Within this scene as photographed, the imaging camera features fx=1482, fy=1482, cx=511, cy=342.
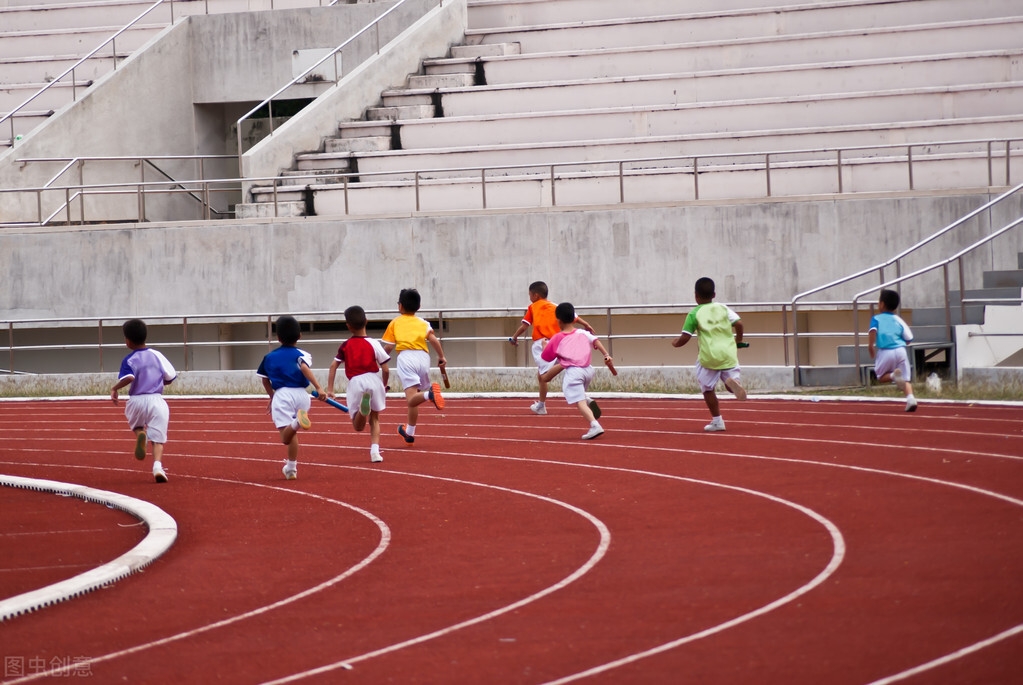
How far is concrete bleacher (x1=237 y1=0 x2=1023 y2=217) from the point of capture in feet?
85.6

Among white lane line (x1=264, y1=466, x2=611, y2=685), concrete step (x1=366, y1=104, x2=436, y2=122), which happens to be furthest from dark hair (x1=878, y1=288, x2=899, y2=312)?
concrete step (x1=366, y1=104, x2=436, y2=122)

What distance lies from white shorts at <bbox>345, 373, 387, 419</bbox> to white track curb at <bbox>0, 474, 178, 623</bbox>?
262 cm

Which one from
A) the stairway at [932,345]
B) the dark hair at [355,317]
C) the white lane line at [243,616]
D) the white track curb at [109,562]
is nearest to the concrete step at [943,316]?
the stairway at [932,345]

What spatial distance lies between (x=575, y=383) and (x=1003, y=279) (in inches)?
338

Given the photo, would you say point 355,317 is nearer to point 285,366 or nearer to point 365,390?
point 365,390

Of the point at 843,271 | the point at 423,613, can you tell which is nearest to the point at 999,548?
the point at 423,613

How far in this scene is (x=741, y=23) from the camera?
2939 cm

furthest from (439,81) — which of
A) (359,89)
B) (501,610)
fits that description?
(501,610)

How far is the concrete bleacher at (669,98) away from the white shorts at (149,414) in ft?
42.2

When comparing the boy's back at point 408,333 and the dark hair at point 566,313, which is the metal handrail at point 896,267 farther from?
the boy's back at point 408,333

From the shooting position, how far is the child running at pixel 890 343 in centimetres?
1598

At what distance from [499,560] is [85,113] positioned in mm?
23500

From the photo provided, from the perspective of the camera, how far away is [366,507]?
1112 centimetres

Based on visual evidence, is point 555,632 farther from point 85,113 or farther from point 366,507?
point 85,113
